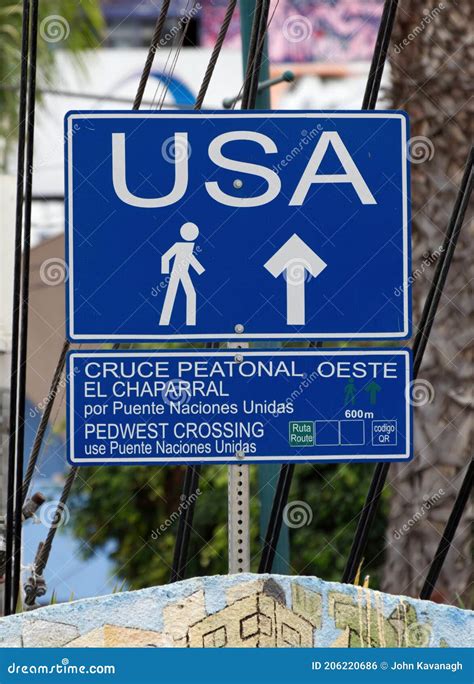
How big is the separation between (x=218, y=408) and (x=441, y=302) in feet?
10.4

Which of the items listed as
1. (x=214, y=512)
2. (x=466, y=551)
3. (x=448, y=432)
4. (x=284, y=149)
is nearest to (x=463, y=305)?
(x=448, y=432)

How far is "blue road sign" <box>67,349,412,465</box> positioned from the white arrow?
0.12 metres

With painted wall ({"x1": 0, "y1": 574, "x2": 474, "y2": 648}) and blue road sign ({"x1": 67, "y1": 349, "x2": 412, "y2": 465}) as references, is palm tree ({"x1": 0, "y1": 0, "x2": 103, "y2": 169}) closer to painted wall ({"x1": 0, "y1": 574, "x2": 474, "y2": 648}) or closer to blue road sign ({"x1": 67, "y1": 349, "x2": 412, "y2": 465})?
blue road sign ({"x1": 67, "y1": 349, "x2": 412, "y2": 465})

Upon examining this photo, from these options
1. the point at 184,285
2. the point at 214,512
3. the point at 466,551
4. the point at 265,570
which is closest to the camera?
the point at 184,285

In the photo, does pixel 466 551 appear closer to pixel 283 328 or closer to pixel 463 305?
pixel 463 305

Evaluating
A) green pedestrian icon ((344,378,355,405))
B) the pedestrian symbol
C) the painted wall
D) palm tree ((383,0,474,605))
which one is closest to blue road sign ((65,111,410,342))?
A: the pedestrian symbol

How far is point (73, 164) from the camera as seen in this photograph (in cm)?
309

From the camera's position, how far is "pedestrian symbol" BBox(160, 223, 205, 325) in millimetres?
3043

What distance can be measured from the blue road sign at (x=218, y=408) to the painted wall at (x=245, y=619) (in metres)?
0.35

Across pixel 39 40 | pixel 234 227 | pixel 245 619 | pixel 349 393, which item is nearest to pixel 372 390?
pixel 349 393

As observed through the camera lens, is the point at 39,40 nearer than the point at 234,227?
No

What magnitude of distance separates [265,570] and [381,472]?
1.50ft

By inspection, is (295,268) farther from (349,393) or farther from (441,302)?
(441,302)

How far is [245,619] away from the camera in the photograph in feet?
9.98
